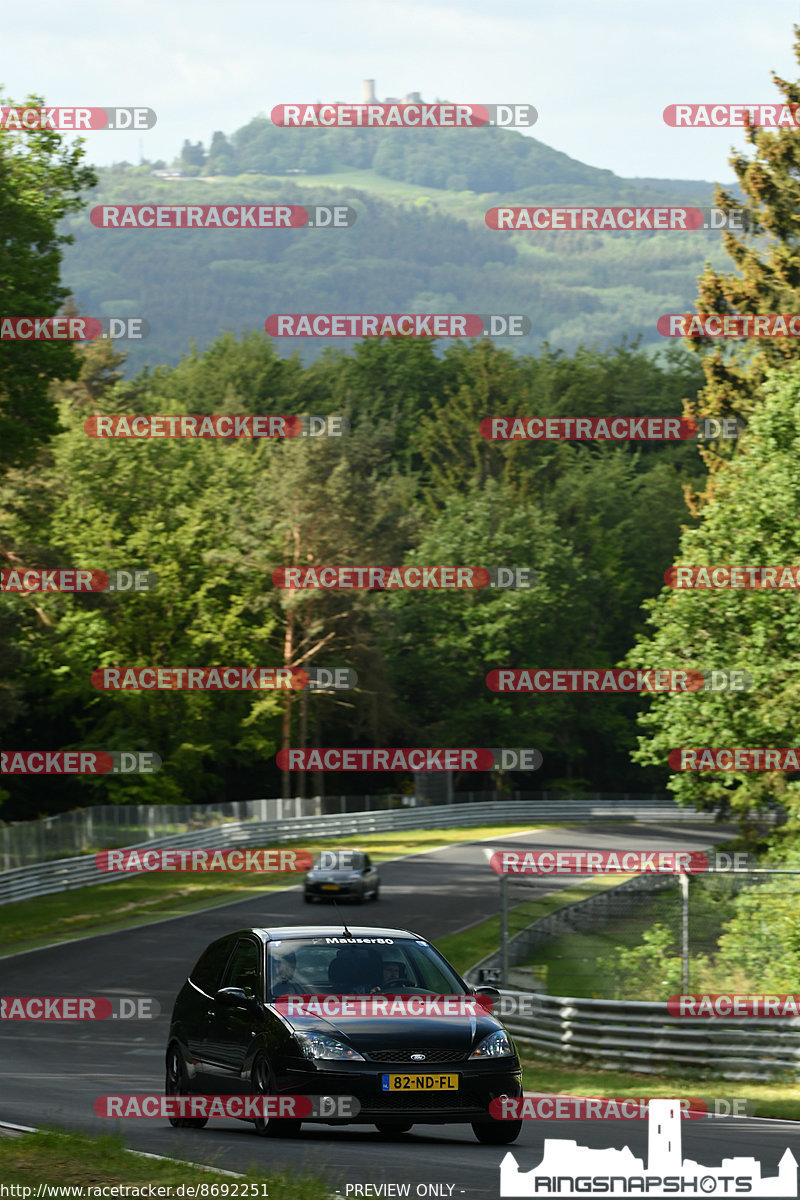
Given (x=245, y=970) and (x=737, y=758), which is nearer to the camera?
(x=245, y=970)

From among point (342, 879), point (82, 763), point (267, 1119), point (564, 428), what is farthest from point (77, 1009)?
point (564, 428)

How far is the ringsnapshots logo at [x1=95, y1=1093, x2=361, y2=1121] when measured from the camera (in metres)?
10.2

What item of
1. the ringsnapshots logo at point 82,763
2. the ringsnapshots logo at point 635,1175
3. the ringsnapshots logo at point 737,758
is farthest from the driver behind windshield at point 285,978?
the ringsnapshots logo at point 82,763

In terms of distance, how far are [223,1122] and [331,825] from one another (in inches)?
1841

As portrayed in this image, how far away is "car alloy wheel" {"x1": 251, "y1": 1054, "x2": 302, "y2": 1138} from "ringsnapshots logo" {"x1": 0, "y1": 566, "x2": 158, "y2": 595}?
121ft

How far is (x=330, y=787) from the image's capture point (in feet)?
Answer: 237

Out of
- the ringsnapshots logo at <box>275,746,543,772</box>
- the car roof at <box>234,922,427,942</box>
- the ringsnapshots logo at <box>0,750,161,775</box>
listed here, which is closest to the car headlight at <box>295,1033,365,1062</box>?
the car roof at <box>234,922,427,942</box>

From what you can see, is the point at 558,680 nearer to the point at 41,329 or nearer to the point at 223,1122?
the point at 41,329

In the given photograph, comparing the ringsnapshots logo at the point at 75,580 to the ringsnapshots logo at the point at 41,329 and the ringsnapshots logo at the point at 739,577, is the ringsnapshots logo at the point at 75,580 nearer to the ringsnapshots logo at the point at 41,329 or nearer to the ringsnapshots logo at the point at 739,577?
the ringsnapshots logo at the point at 41,329

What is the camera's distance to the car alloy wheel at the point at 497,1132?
420 inches

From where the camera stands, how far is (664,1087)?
16625mm

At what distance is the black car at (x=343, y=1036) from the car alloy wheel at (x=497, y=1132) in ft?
0.03
